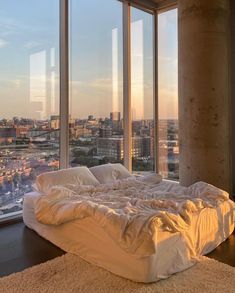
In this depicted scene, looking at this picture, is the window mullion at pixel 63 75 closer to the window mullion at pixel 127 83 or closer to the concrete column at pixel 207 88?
the window mullion at pixel 127 83

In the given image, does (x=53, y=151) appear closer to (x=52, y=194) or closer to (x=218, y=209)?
(x=52, y=194)

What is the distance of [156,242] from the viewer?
2.04 m

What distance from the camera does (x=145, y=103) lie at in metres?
5.43

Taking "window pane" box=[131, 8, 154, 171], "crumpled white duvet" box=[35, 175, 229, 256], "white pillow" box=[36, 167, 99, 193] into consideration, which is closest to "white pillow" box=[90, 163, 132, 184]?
"white pillow" box=[36, 167, 99, 193]

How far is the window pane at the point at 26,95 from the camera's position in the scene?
11.9 feet

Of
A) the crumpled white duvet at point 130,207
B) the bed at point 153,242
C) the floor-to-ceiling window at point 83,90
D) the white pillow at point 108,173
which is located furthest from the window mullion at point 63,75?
the bed at point 153,242

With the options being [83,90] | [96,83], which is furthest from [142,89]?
[83,90]

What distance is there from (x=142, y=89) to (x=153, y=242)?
3826 millimetres

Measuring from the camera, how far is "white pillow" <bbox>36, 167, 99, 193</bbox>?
129 inches

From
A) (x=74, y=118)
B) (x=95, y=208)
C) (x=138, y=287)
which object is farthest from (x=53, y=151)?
(x=138, y=287)

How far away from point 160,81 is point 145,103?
54 centimetres

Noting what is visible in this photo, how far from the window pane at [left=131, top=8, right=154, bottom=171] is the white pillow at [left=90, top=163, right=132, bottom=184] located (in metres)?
1.35

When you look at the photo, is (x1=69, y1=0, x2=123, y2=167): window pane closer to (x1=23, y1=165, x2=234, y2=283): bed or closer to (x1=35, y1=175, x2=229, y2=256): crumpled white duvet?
(x1=35, y1=175, x2=229, y2=256): crumpled white duvet

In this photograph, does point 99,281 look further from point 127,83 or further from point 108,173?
point 127,83
